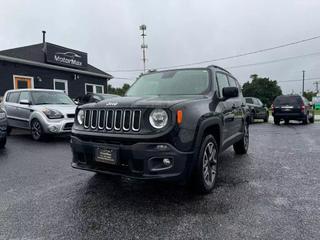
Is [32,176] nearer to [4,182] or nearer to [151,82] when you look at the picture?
[4,182]

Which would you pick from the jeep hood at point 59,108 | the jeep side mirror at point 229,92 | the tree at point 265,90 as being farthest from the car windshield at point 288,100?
the tree at point 265,90

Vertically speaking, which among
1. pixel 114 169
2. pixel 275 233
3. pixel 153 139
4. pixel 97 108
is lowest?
pixel 275 233

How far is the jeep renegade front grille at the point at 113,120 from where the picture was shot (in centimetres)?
333

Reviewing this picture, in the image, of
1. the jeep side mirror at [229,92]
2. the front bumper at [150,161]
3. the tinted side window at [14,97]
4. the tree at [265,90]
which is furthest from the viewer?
the tree at [265,90]

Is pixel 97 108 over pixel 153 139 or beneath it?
over

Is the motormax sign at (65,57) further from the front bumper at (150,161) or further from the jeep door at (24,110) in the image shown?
the front bumper at (150,161)

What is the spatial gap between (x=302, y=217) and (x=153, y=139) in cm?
186

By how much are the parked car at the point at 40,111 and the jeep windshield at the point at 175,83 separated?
12.4 feet

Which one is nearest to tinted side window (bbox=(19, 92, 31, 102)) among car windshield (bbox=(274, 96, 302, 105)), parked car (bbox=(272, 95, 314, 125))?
parked car (bbox=(272, 95, 314, 125))

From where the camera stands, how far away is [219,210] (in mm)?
3227

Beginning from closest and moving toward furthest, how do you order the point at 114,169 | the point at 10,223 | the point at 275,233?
the point at 275,233 → the point at 10,223 → the point at 114,169

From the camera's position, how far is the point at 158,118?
328 cm

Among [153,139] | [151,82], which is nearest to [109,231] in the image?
[153,139]

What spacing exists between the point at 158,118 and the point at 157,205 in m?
1.08
